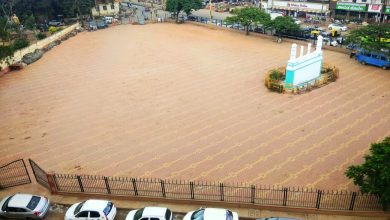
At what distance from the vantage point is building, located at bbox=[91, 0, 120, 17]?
69312 millimetres

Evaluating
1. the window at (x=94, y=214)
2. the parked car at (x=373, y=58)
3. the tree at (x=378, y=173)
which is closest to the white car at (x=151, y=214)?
the window at (x=94, y=214)

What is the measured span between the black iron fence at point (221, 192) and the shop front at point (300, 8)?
152ft

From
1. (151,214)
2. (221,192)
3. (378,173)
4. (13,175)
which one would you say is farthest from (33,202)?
(378,173)

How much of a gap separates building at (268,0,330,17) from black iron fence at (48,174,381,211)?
1823 inches

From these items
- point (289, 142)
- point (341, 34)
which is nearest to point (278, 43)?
point (341, 34)

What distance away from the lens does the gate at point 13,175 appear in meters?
17.6

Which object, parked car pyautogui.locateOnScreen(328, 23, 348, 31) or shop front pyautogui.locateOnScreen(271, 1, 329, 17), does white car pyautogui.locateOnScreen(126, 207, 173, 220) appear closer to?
parked car pyautogui.locateOnScreen(328, 23, 348, 31)

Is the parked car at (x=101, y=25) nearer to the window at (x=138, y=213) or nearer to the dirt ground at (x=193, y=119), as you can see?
the dirt ground at (x=193, y=119)

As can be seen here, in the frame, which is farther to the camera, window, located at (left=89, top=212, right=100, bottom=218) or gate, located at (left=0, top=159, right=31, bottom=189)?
gate, located at (left=0, top=159, right=31, bottom=189)

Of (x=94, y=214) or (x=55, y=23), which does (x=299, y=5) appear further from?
(x=94, y=214)

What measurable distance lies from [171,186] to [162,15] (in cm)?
5663

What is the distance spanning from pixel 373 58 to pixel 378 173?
22.1m

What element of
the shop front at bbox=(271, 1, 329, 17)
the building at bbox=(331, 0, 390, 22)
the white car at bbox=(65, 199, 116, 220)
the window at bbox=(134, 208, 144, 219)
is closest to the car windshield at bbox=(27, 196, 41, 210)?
the white car at bbox=(65, 199, 116, 220)

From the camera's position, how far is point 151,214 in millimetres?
13742
